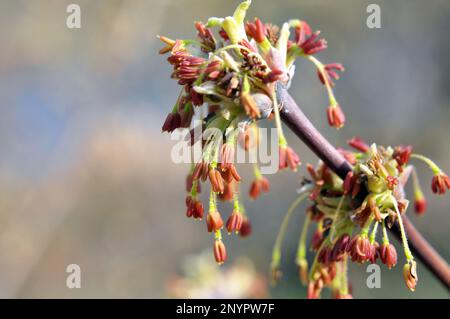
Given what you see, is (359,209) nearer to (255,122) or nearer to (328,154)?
(328,154)

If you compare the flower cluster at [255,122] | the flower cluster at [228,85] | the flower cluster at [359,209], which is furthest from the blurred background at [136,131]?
the flower cluster at [228,85]

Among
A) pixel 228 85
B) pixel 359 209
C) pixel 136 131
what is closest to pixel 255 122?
pixel 228 85

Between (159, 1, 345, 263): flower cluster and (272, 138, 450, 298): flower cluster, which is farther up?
(159, 1, 345, 263): flower cluster

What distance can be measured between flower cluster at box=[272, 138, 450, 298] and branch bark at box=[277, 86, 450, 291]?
49 mm

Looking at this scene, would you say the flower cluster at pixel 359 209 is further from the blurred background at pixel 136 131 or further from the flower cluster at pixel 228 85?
the blurred background at pixel 136 131

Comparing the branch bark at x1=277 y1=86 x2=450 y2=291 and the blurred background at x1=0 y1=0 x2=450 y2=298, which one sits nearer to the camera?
the branch bark at x1=277 y1=86 x2=450 y2=291

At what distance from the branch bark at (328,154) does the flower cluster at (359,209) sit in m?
0.05

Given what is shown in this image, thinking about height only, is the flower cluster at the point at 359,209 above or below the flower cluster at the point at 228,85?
below

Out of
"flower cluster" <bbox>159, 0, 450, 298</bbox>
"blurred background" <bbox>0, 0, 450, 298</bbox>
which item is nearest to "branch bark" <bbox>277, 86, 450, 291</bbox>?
"flower cluster" <bbox>159, 0, 450, 298</bbox>

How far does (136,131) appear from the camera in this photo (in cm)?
1157

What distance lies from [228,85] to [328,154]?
0.35 metres

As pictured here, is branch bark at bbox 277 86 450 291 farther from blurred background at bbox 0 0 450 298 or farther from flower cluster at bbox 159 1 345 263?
blurred background at bbox 0 0 450 298

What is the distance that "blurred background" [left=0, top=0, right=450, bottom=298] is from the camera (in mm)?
7363

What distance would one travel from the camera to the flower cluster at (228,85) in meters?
1.54
